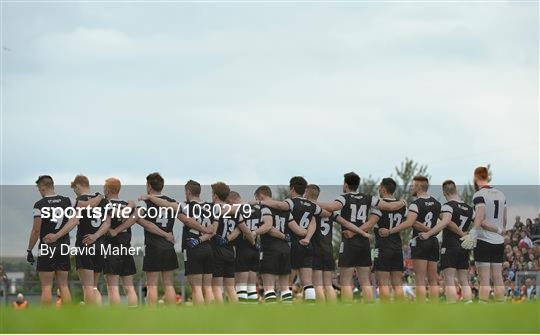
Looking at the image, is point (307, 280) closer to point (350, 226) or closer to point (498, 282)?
point (350, 226)

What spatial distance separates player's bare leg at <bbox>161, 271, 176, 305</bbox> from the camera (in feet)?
59.1

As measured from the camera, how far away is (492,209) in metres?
18.7

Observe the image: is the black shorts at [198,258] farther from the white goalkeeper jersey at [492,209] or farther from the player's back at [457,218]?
the white goalkeeper jersey at [492,209]

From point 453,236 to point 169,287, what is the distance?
19.0 ft

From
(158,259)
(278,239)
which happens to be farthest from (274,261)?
(158,259)

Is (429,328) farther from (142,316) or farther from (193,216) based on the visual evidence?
(193,216)

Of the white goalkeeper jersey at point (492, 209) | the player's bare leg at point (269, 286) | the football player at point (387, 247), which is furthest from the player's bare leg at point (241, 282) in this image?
the white goalkeeper jersey at point (492, 209)

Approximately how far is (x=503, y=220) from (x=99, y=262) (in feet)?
24.0

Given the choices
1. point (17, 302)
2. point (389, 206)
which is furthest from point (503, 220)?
point (17, 302)

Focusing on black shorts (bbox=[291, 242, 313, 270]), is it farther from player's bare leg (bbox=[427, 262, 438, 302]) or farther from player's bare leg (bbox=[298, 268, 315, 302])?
player's bare leg (bbox=[427, 262, 438, 302])

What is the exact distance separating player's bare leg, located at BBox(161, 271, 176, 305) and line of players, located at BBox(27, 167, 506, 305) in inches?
0.7

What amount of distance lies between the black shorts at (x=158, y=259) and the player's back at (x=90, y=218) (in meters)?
0.96

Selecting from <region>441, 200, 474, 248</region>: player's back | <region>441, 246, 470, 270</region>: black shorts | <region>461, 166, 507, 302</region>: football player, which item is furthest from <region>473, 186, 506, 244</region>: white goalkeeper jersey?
<region>441, 246, 470, 270</region>: black shorts

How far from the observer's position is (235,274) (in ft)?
65.2
